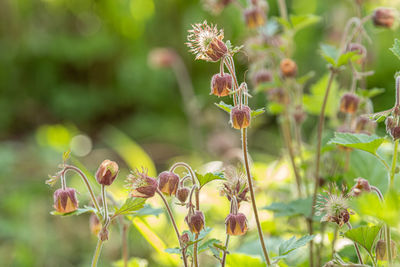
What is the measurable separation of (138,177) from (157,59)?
95cm

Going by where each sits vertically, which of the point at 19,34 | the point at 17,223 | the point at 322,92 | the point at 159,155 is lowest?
the point at 17,223

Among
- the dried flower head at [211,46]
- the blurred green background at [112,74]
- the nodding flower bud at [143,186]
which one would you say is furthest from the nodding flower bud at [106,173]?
the blurred green background at [112,74]

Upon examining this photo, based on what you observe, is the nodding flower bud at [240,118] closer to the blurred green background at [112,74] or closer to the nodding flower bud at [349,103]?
the nodding flower bud at [349,103]

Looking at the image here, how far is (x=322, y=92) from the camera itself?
72 centimetres

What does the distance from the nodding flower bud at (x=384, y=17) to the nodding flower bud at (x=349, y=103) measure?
12 centimetres

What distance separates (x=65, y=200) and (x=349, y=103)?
0.35 metres

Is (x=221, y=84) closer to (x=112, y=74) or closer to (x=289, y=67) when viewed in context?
(x=289, y=67)

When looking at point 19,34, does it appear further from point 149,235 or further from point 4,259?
point 149,235

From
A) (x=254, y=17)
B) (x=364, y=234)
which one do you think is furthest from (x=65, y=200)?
(x=254, y=17)

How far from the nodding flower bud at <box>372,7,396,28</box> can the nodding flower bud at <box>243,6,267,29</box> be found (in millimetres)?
153

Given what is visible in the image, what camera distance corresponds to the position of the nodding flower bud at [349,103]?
526 mm

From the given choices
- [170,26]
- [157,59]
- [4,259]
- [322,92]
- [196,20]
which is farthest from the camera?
[170,26]

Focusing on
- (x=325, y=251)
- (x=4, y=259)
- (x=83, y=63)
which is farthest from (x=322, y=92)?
(x=83, y=63)

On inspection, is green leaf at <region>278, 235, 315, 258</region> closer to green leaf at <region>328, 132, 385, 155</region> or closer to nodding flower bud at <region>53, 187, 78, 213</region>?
green leaf at <region>328, 132, 385, 155</region>
